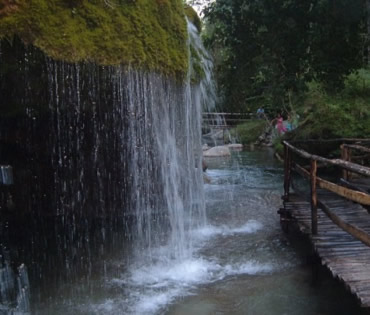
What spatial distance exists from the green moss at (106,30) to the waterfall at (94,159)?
147mm

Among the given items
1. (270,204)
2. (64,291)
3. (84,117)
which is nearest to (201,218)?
(270,204)

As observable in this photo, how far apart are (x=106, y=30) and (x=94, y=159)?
360 centimetres

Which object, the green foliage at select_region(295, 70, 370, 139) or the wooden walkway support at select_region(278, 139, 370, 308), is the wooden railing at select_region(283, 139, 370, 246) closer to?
the wooden walkway support at select_region(278, 139, 370, 308)

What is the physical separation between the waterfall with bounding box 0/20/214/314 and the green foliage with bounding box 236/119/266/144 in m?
18.3

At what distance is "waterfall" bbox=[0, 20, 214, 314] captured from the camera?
17.7 feet

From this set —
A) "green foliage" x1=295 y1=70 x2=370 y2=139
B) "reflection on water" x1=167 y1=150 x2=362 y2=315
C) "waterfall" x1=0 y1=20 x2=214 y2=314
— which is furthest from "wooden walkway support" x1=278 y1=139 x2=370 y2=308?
"green foliage" x1=295 y1=70 x2=370 y2=139

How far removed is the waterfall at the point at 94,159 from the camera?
17.7 feet

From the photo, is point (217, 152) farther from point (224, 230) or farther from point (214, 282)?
point (214, 282)

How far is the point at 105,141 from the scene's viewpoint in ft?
26.8

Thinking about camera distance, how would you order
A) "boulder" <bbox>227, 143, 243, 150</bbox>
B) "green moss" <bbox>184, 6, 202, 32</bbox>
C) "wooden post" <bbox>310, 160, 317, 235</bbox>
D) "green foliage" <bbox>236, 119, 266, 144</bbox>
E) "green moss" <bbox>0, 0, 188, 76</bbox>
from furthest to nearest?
"green foliage" <bbox>236, 119, 266, 144</bbox> < "boulder" <bbox>227, 143, 243, 150</bbox> < "green moss" <bbox>184, 6, 202, 32</bbox> < "wooden post" <bbox>310, 160, 317, 235</bbox> < "green moss" <bbox>0, 0, 188, 76</bbox>

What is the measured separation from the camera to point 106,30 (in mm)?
5160

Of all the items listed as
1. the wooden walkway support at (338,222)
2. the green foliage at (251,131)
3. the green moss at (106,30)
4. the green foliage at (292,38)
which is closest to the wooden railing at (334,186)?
the wooden walkway support at (338,222)

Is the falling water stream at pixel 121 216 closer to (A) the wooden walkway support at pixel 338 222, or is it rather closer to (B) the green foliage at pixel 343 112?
(A) the wooden walkway support at pixel 338 222

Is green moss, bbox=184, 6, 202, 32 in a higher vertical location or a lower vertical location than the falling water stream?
higher
